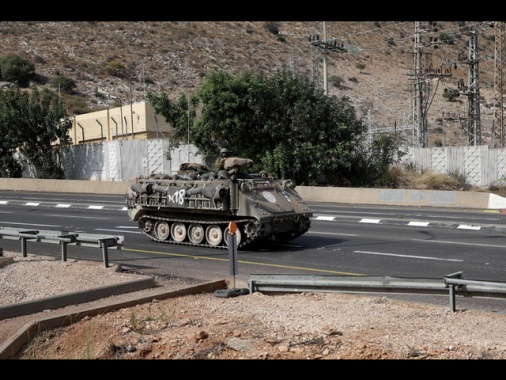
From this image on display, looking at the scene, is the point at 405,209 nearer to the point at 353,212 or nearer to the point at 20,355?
the point at 353,212

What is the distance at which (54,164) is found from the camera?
4891cm

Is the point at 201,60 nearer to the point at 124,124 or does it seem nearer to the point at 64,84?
the point at 64,84

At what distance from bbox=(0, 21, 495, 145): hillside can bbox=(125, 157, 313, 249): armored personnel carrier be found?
54945 millimetres

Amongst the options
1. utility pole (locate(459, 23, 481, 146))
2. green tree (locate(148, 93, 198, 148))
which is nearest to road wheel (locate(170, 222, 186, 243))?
green tree (locate(148, 93, 198, 148))

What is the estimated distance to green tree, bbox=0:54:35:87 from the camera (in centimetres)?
7300

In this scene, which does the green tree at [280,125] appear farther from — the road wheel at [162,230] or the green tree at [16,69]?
the green tree at [16,69]

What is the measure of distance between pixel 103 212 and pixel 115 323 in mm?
19604

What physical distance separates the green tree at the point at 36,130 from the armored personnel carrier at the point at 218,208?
103 ft

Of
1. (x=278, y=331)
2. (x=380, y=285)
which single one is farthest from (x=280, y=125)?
(x=278, y=331)

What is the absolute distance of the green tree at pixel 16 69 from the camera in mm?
73000

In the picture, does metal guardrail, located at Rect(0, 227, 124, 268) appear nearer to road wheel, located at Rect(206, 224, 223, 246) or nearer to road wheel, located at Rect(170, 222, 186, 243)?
road wheel, located at Rect(206, 224, 223, 246)

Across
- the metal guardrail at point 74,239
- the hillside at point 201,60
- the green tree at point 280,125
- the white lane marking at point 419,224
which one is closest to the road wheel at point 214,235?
the metal guardrail at point 74,239
